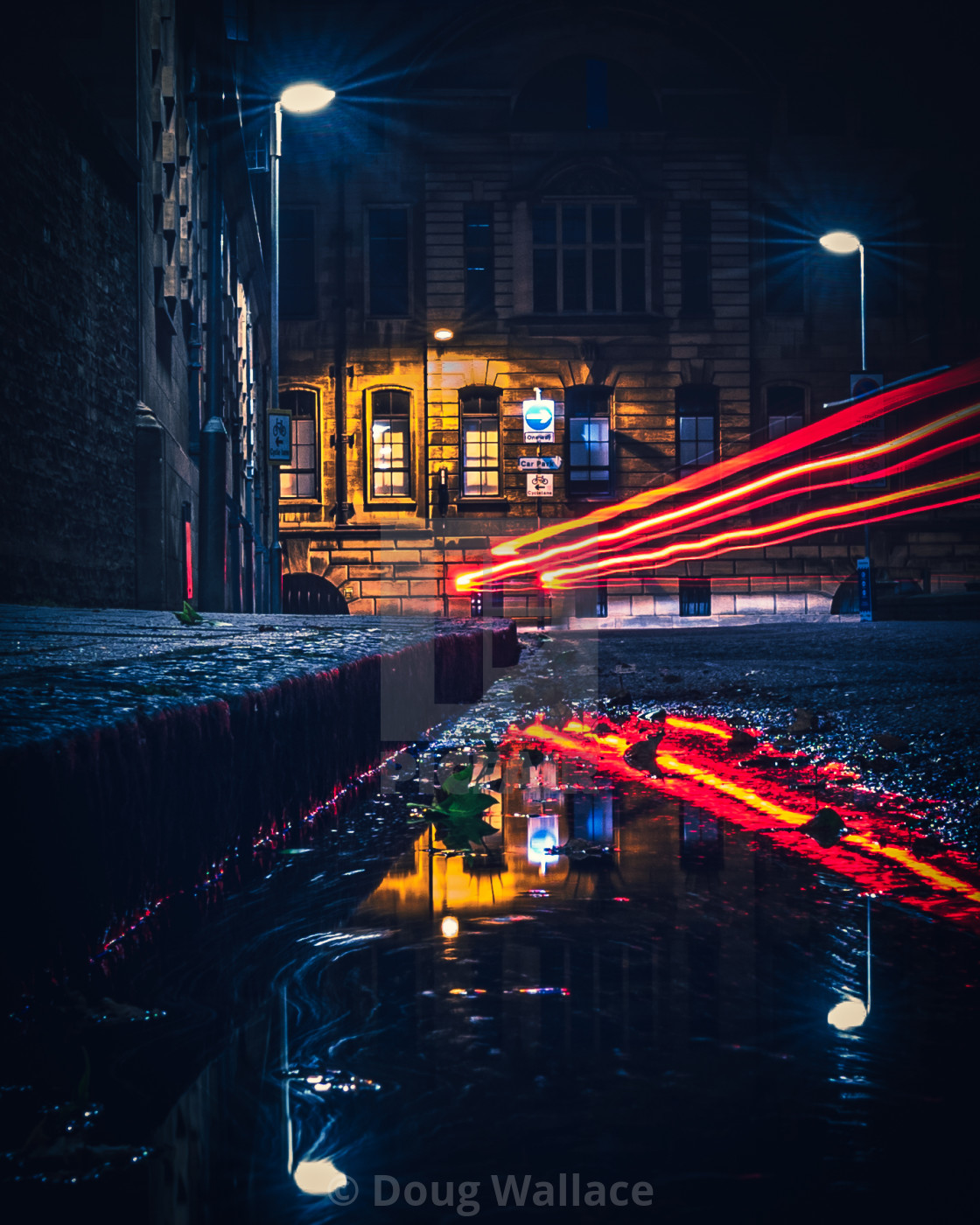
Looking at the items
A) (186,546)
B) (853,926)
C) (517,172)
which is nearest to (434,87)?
(517,172)

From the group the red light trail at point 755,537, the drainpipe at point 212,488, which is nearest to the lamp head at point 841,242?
the red light trail at point 755,537

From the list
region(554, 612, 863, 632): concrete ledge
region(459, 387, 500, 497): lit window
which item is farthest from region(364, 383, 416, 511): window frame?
region(554, 612, 863, 632): concrete ledge

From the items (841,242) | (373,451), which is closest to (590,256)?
(841,242)

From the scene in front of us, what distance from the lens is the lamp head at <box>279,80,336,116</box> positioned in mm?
18938

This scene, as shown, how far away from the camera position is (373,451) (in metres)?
31.0

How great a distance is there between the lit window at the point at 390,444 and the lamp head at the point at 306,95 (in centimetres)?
1164

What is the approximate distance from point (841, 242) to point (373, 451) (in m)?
13.3

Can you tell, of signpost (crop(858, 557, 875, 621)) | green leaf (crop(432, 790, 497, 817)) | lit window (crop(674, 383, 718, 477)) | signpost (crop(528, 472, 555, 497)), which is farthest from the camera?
lit window (crop(674, 383, 718, 477))

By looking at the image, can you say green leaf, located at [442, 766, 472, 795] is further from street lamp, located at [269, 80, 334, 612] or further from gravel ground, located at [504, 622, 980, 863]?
street lamp, located at [269, 80, 334, 612]

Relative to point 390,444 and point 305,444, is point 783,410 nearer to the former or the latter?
point 390,444

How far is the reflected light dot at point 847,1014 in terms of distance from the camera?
1.51 meters

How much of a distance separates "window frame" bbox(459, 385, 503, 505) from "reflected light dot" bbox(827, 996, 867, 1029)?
95.0 ft

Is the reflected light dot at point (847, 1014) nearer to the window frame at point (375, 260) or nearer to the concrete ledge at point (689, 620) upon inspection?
the concrete ledge at point (689, 620)

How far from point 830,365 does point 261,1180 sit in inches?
1260
